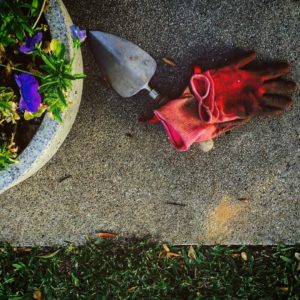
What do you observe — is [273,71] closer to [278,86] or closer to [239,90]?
[278,86]

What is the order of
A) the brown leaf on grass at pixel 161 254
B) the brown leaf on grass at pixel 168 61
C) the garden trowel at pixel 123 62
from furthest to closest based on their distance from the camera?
the brown leaf on grass at pixel 161 254 → the brown leaf on grass at pixel 168 61 → the garden trowel at pixel 123 62

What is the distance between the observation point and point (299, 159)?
2.54m

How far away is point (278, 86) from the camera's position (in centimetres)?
241

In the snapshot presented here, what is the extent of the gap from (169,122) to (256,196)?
2.38 ft

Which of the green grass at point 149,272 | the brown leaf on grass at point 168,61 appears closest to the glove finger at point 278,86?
the brown leaf on grass at point 168,61

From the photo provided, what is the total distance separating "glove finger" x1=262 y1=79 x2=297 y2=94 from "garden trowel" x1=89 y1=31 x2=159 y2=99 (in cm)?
63

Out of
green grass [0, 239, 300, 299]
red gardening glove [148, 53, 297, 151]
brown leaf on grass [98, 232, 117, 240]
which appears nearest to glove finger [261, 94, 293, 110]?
red gardening glove [148, 53, 297, 151]

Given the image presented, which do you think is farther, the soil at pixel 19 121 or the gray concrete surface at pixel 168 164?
the gray concrete surface at pixel 168 164

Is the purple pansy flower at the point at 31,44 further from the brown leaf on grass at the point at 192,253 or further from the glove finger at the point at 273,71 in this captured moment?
the brown leaf on grass at the point at 192,253

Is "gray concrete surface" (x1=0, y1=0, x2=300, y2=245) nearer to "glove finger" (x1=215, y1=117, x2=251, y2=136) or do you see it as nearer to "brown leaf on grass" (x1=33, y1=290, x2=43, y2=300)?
"glove finger" (x1=215, y1=117, x2=251, y2=136)

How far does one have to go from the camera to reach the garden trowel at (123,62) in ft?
7.82

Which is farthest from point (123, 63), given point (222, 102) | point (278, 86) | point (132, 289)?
point (132, 289)

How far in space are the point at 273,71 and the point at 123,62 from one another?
86 cm

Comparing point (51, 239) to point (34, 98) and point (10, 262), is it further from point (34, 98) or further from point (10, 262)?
point (34, 98)
